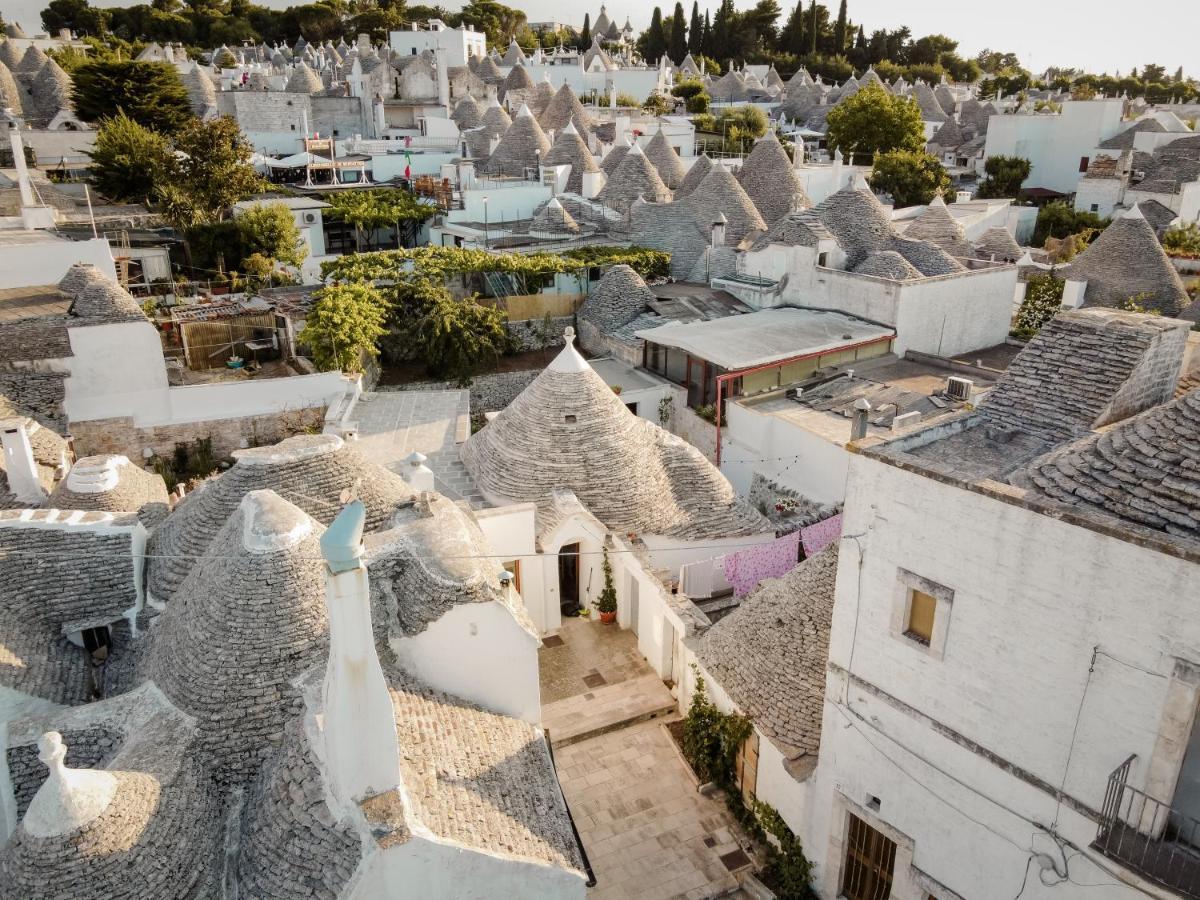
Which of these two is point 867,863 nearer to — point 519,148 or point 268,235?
point 268,235

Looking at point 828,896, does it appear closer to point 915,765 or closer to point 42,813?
point 915,765

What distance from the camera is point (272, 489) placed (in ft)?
40.5

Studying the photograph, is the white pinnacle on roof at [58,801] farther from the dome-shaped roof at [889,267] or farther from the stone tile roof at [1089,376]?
the dome-shaped roof at [889,267]

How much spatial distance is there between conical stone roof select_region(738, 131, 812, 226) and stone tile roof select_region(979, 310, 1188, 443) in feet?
78.3

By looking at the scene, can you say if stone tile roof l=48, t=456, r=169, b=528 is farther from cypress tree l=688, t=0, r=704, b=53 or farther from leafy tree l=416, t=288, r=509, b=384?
cypress tree l=688, t=0, r=704, b=53

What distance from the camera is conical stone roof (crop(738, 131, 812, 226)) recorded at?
113ft

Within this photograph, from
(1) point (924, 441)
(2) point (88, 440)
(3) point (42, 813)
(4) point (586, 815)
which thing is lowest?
(4) point (586, 815)

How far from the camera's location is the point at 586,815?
11945 mm

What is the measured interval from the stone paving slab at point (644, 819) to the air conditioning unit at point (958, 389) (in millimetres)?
9657

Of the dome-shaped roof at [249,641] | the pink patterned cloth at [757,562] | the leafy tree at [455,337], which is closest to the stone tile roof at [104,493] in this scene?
the dome-shaped roof at [249,641]

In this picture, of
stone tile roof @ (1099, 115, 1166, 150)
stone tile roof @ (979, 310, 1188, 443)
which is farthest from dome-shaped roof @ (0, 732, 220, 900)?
stone tile roof @ (1099, 115, 1166, 150)

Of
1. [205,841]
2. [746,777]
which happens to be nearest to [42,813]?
[205,841]

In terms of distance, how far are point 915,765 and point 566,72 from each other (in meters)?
66.9

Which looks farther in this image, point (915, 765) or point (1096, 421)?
point (1096, 421)
